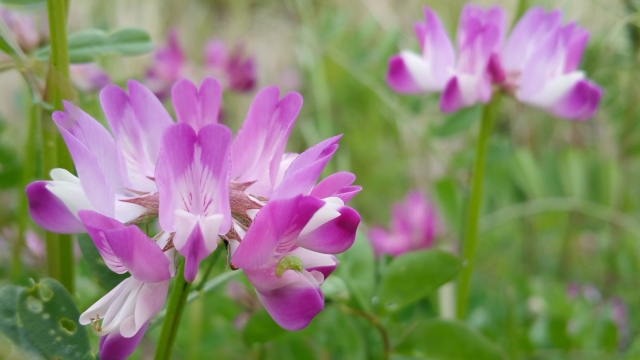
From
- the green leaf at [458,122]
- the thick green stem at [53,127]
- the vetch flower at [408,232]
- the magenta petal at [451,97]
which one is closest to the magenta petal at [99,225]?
the thick green stem at [53,127]

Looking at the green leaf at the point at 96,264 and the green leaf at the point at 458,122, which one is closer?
the green leaf at the point at 96,264

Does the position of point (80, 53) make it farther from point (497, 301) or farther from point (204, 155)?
point (497, 301)

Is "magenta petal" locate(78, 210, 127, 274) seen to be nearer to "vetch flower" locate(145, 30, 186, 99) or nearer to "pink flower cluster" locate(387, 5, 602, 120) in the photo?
"pink flower cluster" locate(387, 5, 602, 120)

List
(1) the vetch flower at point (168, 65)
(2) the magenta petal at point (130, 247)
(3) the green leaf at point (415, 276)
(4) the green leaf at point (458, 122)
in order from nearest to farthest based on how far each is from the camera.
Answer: (2) the magenta petal at point (130, 247), (3) the green leaf at point (415, 276), (4) the green leaf at point (458, 122), (1) the vetch flower at point (168, 65)

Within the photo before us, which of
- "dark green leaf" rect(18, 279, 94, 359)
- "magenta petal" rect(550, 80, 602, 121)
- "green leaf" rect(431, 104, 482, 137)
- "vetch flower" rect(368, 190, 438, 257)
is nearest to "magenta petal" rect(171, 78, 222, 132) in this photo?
"dark green leaf" rect(18, 279, 94, 359)

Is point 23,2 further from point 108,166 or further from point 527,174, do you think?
point 527,174

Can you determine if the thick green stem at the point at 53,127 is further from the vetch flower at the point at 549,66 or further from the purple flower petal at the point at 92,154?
the vetch flower at the point at 549,66

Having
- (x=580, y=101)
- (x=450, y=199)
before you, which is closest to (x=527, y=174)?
(x=450, y=199)
